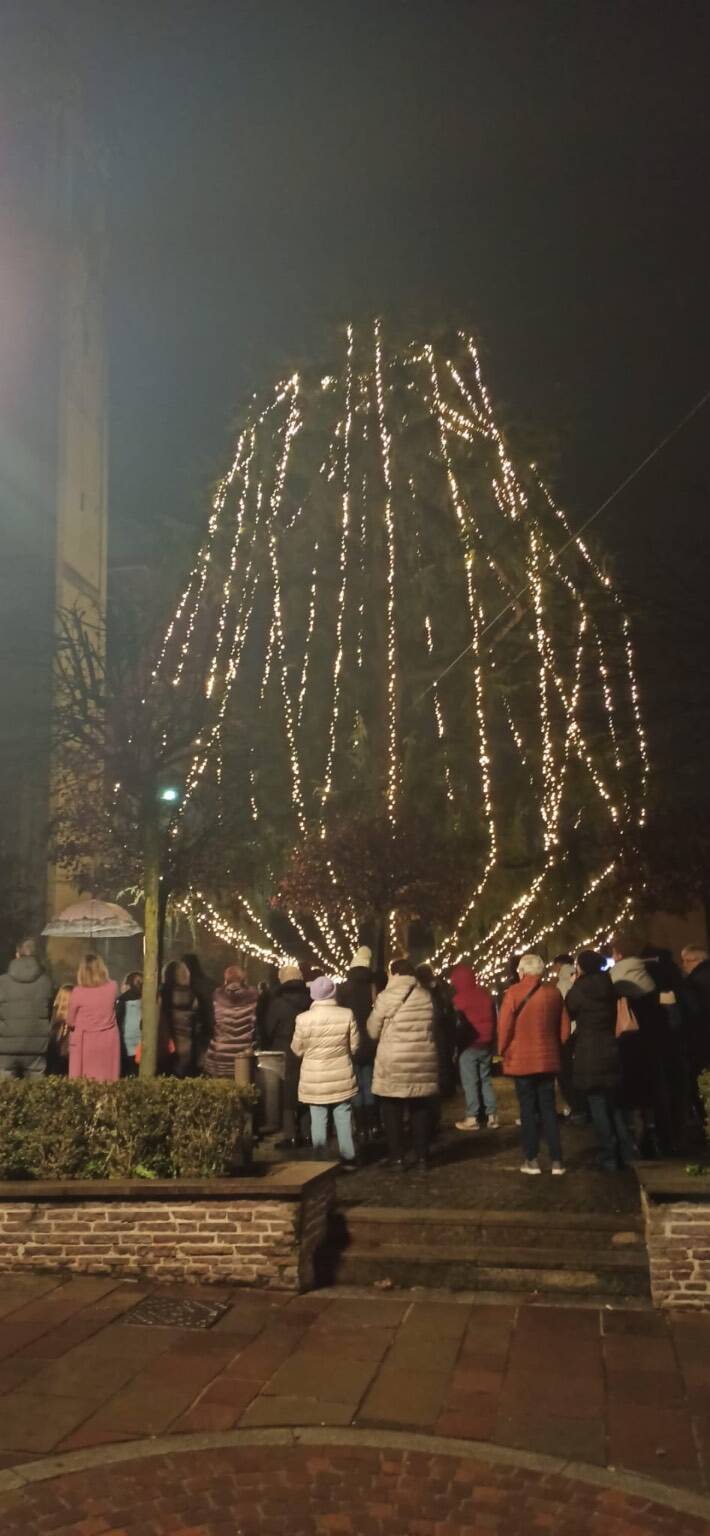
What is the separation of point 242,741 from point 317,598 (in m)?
3.71

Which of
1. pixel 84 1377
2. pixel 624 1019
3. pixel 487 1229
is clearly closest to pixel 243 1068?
pixel 624 1019

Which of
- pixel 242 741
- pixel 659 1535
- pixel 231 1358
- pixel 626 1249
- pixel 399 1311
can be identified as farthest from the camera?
pixel 242 741

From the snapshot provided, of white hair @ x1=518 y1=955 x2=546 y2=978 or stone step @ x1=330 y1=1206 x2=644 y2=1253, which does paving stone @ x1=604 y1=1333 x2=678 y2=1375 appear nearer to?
stone step @ x1=330 y1=1206 x2=644 y2=1253

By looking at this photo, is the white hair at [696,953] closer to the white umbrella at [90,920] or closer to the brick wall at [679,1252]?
the brick wall at [679,1252]

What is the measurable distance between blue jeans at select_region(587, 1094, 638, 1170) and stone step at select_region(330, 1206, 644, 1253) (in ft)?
4.73

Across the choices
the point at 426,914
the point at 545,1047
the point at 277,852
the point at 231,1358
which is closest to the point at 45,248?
the point at 277,852

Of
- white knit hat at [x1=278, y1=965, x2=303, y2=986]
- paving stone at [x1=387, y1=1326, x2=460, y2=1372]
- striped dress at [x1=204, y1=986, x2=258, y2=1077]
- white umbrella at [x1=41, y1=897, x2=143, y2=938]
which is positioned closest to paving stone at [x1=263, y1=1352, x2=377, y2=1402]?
paving stone at [x1=387, y1=1326, x2=460, y2=1372]

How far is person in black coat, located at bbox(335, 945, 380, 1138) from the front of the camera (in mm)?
10555

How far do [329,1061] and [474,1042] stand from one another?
2.46m

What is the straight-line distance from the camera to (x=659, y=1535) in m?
3.92

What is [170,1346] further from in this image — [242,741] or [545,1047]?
[242,741]

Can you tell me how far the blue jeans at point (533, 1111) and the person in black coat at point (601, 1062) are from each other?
0.75 ft

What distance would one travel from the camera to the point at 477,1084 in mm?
11531

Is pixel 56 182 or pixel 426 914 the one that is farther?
pixel 56 182
